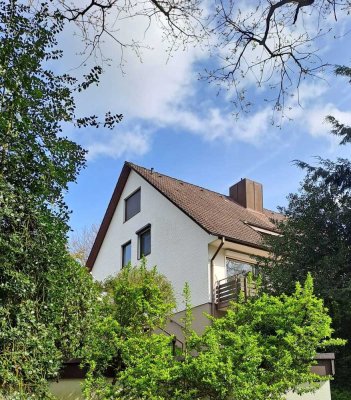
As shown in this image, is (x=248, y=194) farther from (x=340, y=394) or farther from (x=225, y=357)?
(x=225, y=357)

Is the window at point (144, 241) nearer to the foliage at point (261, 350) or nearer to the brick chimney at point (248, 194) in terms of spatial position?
the brick chimney at point (248, 194)

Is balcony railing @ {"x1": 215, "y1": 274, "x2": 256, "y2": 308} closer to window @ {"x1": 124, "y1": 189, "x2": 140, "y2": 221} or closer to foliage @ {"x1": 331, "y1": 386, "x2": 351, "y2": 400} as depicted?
foliage @ {"x1": 331, "y1": 386, "x2": 351, "y2": 400}

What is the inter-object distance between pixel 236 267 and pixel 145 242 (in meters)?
4.28

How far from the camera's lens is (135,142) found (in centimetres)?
889

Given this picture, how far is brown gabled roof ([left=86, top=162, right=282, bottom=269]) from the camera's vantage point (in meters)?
15.0

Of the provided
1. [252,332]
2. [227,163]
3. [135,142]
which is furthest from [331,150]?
[252,332]

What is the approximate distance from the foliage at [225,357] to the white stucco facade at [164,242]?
803cm

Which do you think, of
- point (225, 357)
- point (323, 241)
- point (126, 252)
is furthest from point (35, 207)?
point (126, 252)

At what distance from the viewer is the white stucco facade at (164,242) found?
14648 millimetres

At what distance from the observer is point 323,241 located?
11.0 metres

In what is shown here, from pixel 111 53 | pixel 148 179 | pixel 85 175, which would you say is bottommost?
pixel 85 175

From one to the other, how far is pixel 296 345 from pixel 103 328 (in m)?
2.33

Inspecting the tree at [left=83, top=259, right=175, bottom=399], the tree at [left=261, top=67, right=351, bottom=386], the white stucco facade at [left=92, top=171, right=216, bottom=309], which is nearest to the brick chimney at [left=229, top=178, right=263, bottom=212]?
the white stucco facade at [left=92, top=171, right=216, bottom=309]

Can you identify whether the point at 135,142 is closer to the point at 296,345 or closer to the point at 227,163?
the point at 227,163
